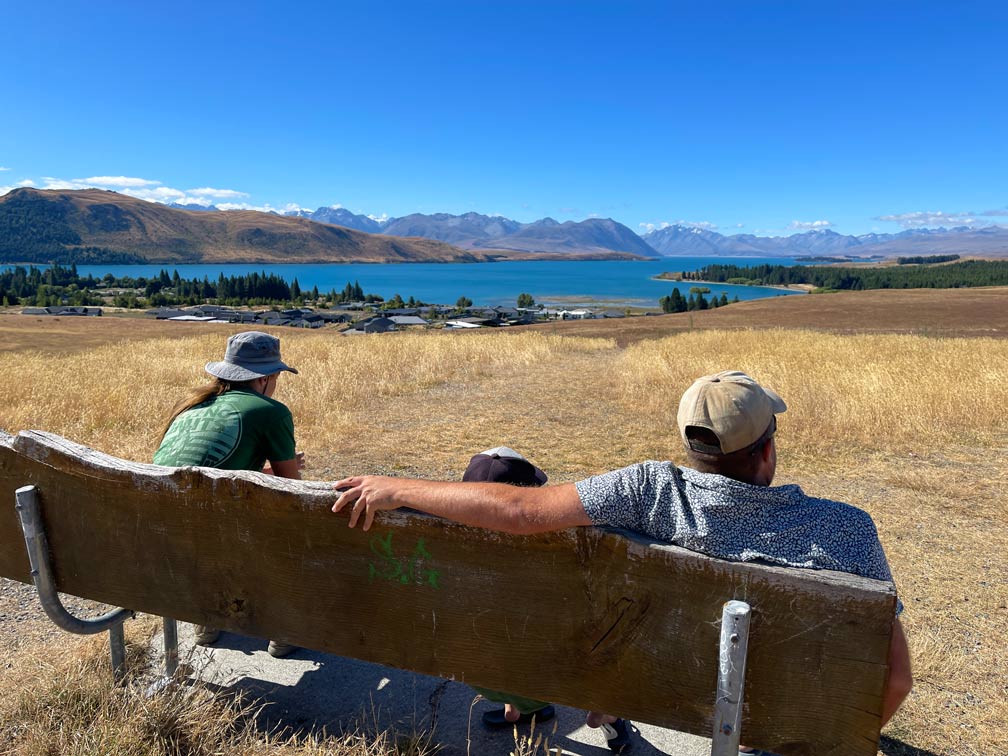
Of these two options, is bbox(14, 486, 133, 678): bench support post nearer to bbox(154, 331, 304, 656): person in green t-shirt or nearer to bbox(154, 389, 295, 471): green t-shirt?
bbox(154, 331, 304, 656): person in green t-shirt

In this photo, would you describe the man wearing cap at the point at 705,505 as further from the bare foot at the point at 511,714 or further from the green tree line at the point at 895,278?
the green tree line at the point at 895,278

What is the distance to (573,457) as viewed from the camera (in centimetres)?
780

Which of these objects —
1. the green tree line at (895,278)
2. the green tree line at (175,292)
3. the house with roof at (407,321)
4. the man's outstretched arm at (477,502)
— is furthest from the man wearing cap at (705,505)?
the green tree line at (895,278)

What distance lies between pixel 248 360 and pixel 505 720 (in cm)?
217

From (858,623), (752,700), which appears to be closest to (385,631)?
(752,700)

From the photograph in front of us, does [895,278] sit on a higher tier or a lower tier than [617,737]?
higher

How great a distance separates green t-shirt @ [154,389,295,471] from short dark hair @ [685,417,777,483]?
1882mm

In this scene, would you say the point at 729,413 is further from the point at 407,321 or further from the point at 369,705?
the point at 407,321

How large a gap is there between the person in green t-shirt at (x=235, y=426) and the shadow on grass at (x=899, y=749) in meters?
2.69

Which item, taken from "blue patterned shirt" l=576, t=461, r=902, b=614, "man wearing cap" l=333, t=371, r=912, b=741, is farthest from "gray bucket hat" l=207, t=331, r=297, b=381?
"blue patterned shirt" l=576, t=461, r=902, b=614

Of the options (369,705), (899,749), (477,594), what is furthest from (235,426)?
(899,749)

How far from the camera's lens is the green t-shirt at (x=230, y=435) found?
284cm

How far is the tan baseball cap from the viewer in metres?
1.81

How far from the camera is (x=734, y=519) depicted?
1.71m
